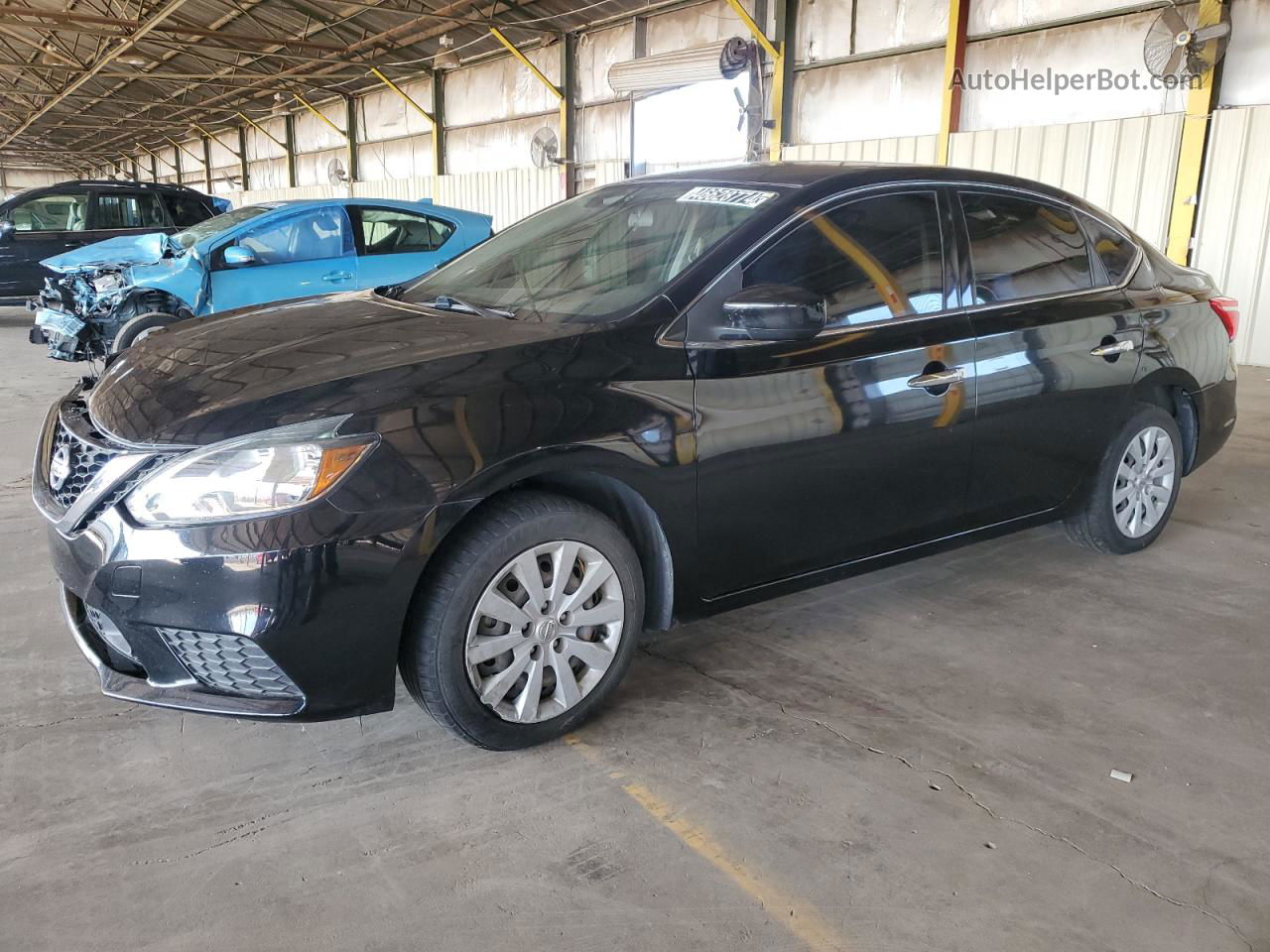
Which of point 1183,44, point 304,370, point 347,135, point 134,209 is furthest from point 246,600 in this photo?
point 347,135

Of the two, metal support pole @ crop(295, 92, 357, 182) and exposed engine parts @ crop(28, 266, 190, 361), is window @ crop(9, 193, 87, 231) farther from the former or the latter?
metal support pole @ crop(295, 92, 357, 182)

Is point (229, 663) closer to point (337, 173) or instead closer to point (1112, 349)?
point (1112, 349)

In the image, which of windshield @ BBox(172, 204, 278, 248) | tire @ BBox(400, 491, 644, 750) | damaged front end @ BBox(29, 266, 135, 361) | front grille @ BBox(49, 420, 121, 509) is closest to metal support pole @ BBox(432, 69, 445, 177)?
windshield @ BBox(172, 204, 278, 248)

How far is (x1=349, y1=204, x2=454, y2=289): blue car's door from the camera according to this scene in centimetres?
775

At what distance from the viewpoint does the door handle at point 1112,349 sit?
3314 mm

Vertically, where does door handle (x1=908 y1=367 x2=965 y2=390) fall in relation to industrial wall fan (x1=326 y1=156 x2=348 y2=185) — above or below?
below

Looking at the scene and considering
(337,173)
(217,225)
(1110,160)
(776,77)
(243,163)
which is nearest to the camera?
(217,225)

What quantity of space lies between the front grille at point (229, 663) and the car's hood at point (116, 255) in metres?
6.65

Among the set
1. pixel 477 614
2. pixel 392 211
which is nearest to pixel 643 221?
pixel 477 614

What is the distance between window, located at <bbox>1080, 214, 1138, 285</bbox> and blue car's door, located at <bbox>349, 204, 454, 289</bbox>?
5.33 meters

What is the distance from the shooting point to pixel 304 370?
7.30 ft

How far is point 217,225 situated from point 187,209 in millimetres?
3069

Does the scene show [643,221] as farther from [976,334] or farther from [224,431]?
[224,431]

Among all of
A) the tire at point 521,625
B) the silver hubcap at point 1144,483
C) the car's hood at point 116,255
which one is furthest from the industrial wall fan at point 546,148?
the tire at point 521,625
